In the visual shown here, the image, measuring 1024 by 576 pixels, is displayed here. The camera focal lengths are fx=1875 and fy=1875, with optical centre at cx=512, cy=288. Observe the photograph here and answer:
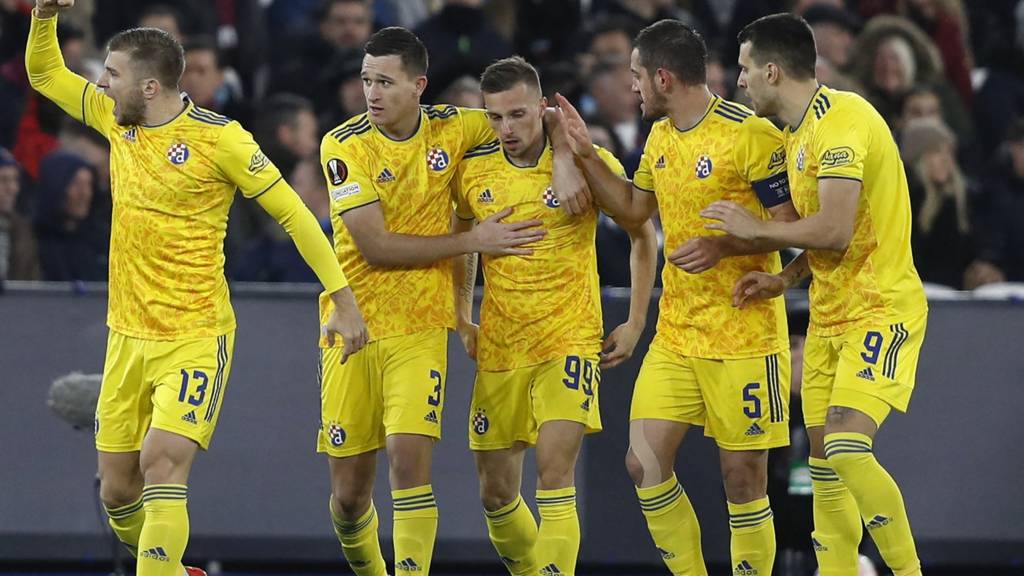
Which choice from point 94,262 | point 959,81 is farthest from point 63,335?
point 959,81

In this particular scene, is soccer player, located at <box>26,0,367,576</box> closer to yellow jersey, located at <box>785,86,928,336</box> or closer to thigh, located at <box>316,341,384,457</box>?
thigh, located at <box>316,341,384,457</box>

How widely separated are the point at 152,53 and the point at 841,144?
300 cm

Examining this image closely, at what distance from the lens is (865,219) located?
313 inches

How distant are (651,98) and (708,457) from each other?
3079 millimetres

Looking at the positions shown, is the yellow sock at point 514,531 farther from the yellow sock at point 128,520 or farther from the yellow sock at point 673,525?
the yellow sock at point 128,520

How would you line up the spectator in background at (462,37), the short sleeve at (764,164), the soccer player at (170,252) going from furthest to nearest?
the spectator in background at (462,37)
the short sleeve at (764,164)
the soccer player at (170,252)

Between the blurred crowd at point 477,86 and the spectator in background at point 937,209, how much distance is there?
0.01 metres

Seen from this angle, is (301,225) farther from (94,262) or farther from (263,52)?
(263,52)

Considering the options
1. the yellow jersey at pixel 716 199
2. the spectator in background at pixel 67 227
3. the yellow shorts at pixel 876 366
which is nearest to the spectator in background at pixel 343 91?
the spectator in background at pixel 67 227

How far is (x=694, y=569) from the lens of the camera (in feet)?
28.2

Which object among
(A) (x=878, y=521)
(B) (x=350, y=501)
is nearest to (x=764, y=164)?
(A) (x=878, y=521)

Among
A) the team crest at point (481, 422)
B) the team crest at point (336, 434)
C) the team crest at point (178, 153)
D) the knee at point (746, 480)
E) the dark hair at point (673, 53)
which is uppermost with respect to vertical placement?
the dark hair at point (673, 53)

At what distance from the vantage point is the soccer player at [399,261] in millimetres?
8555

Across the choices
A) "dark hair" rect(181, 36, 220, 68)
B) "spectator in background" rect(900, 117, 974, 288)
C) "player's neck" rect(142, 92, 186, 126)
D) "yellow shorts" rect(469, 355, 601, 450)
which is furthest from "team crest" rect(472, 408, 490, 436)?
"dark hair" rect(181, 36, 220, 68)
